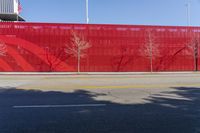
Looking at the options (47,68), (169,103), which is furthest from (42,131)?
(47,68)

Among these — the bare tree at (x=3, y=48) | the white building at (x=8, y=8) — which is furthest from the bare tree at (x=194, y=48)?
the white building at (x=8, y=8)

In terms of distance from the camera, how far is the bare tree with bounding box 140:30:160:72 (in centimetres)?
4222

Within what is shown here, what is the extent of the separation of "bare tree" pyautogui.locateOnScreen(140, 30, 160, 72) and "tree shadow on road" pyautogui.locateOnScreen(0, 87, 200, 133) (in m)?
30.8

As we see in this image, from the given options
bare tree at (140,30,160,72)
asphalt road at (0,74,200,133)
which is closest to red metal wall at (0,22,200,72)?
bare tree at (140,30,160,72)

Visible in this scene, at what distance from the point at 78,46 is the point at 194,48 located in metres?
15.8

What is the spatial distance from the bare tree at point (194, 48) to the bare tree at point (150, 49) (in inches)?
176

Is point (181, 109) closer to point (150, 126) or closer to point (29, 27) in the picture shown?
point (150, 126)

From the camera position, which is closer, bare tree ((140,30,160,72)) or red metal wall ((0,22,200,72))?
red metal wall ((0,22,200,72))

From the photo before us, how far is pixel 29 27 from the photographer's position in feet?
135

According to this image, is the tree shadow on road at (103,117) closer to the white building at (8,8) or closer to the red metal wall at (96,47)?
the red metal wall at (96,47)

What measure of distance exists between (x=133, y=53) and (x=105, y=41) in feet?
13.6

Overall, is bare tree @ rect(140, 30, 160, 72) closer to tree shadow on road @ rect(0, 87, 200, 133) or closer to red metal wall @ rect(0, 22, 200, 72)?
red metal wall @ rect(0, 22, 200, 72)

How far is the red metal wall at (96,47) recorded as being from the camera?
135 feet

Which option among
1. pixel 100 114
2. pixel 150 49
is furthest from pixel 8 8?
pixel 100 114
